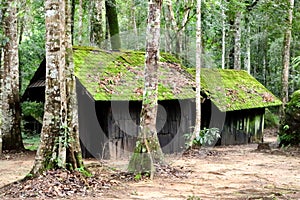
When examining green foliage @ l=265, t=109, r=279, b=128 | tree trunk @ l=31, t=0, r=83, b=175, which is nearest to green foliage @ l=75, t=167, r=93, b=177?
tree trunk @ l=31, t=0, r=83, b=175

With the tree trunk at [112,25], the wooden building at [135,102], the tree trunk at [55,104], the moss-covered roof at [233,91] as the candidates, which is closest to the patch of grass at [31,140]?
the wooden building at [135,102]

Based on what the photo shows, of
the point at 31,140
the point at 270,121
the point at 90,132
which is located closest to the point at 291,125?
the point at 90,132

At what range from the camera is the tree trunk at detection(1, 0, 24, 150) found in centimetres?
1373

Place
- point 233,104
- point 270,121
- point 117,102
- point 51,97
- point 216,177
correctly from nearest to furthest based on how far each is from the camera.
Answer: point 51,97, point 216,177, point 117,102, point 233,104, point 270,121

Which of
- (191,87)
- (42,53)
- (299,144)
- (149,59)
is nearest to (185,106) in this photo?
(191,87)

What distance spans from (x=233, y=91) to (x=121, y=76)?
23.1 ft

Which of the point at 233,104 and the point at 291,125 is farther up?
the point at 233,104

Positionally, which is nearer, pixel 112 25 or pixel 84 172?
pixel 84 172

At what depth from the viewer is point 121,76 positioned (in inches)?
533

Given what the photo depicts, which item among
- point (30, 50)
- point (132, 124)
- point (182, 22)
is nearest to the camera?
point (132, 124)

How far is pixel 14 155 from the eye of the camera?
1353 centimetres

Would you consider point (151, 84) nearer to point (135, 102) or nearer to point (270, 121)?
point (135, 102)

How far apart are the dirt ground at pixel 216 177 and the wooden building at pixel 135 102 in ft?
3.89

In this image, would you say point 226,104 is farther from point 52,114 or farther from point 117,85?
point 52,114
